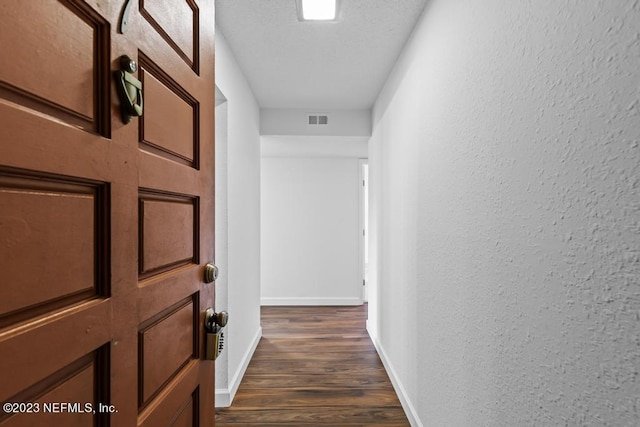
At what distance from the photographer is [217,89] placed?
6.64 ft

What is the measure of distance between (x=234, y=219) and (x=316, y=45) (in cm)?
131

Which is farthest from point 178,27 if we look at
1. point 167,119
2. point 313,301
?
point 313,301

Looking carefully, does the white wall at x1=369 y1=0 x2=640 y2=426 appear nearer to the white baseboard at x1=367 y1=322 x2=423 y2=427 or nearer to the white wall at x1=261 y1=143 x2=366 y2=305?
the white baseboard at x1=367 y1=322 x2=423 y2=427

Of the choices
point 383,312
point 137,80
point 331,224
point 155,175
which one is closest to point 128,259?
point 155,175

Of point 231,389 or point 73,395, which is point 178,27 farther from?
point 231,389

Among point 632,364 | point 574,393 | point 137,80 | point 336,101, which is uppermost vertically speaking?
point 336,101

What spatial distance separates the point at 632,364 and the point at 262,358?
282cm

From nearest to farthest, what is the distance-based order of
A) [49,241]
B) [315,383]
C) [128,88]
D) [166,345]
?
[49,241] < [128,88] < [166,345] < [315,383]

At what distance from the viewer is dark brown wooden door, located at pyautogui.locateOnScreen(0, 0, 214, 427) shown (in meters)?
0.46

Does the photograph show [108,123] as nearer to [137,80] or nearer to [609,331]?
[137,80]

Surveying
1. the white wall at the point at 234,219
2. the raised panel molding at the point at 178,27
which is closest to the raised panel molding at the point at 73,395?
the raised panel molding at the point at 178,27

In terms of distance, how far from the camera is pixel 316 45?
7.34 ft

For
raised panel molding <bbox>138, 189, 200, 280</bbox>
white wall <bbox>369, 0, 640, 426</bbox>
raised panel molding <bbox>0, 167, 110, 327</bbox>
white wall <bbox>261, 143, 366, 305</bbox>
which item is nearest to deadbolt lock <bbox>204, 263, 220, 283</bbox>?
raised panel molding <bbox>138, 189, 200, 280</bbox>

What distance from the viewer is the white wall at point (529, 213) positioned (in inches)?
26.1
